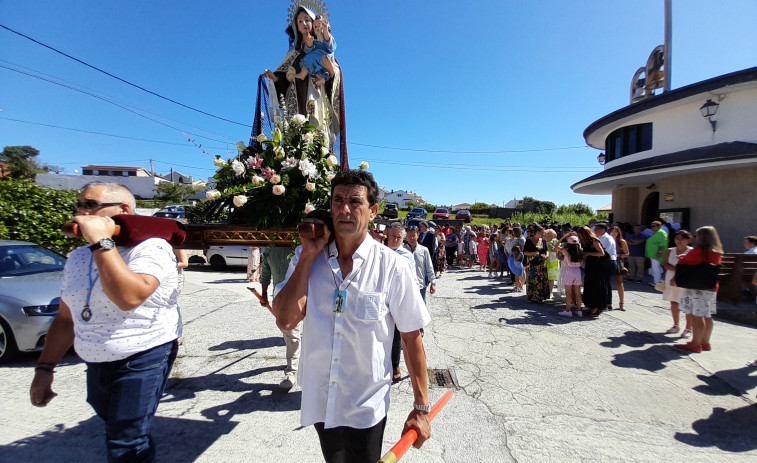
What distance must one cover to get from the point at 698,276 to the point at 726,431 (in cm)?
265

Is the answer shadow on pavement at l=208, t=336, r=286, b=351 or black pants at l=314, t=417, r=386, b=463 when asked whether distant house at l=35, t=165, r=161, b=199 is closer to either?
shadow on pavement at l=208, t=336, r=286, b=351

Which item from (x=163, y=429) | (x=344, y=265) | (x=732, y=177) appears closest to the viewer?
(x=344, y=265)

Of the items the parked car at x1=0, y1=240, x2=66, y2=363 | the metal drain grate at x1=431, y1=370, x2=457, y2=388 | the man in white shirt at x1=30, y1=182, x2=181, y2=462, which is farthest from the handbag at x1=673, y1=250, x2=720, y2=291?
the parked car at x1=0, y1=240, x2=66, y2=363

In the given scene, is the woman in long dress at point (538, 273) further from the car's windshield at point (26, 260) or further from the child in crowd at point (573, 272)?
the car's windshield at point (26, 260)

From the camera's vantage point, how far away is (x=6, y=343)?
4102 millimetres

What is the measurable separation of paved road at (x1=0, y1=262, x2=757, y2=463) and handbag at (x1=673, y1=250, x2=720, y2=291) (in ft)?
3.35

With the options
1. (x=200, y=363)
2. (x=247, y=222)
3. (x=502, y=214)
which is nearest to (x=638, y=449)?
(x=247, y=222)

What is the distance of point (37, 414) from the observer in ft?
10.2

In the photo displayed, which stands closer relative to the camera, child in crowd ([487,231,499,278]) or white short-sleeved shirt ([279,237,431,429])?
white short-sleeved shirt ([279,237,431,429])

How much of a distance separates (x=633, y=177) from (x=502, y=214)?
2599 centimetres

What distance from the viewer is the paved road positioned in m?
2.75

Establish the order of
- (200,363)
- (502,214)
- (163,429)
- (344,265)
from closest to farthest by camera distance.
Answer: (344,265), (163,429), (200,363), (502,214)

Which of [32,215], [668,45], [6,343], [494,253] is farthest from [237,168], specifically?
[668,45]

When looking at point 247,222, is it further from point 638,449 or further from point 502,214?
point 502,214
